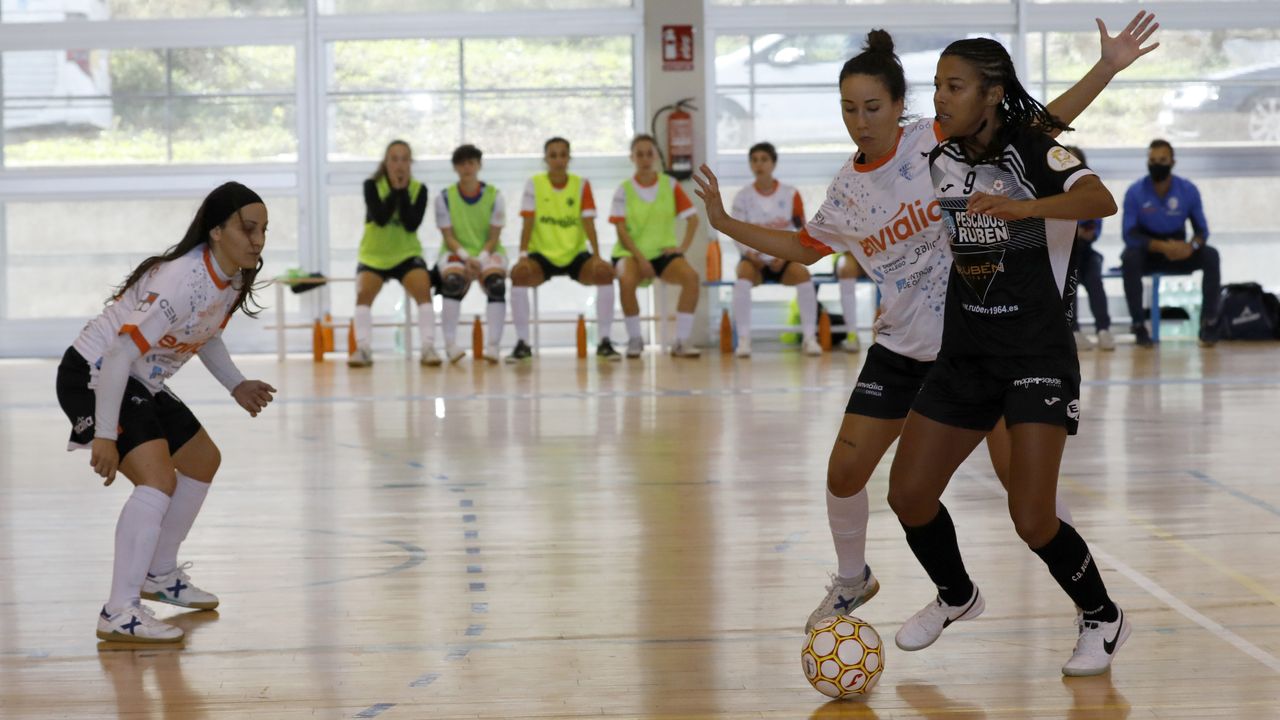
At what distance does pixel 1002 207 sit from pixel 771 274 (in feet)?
27.9

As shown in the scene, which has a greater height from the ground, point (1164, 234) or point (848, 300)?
point (1164, 234)

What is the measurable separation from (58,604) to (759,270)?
803 centimetres

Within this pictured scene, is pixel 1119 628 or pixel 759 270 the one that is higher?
pixel 759 270

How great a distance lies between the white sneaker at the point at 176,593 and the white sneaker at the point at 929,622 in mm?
1725

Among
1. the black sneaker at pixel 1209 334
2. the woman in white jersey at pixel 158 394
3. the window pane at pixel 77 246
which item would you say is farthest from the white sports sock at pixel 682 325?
the woman in white jersey at pixel 158 394

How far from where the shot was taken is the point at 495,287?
10992 millimetres

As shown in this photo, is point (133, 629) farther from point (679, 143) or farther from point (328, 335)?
point (679, 143)

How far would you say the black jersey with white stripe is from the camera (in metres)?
2.91

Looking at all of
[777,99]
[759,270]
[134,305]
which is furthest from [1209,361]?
[134,305]

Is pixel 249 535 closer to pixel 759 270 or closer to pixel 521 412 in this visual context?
pixel 521 412

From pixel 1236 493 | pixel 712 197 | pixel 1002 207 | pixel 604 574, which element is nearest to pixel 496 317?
pixel 1236 493

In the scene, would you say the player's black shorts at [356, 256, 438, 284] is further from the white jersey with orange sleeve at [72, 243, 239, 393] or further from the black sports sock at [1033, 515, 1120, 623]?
the black sports sock at [1033, 515, 1120, 623]

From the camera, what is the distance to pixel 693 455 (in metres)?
6.10

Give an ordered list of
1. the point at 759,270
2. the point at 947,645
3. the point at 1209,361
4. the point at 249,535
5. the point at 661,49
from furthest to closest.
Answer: the point at 661,49
the point at 759,270
the point at 1209,361
the point at 249,535
the point at 947,645
